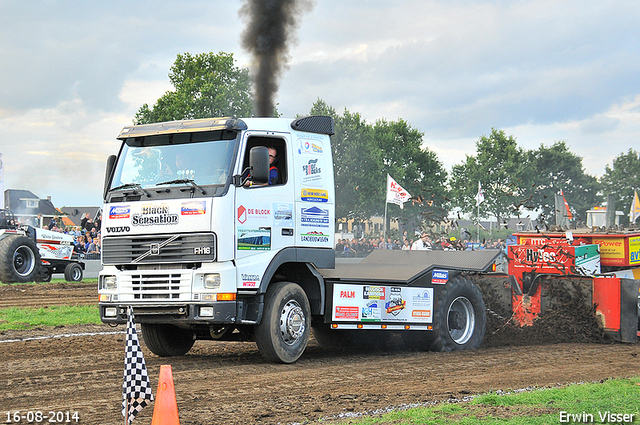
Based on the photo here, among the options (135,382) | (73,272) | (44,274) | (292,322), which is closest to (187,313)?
(292,322)

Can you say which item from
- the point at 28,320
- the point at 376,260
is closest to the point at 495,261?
the point at 376,260

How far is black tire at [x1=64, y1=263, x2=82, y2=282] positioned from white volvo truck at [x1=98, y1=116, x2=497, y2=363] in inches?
591

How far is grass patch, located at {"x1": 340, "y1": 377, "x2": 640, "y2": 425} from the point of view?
18.0ft

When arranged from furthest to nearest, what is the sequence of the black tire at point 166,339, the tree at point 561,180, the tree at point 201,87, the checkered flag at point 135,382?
the tree at point 561,180 < the tree at point 201,87 < the black tire at point 166,339 < the checkered flag at point 135,382

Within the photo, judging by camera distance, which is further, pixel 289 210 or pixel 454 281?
pixel 454 281

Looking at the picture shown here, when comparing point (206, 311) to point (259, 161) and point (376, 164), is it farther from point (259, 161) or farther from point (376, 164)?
point (376, 164)

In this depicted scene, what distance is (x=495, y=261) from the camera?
38.3 feet

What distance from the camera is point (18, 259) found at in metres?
21.0

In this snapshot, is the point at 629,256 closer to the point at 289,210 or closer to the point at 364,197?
the point at 289,210

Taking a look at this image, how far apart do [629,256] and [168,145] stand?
8756mm

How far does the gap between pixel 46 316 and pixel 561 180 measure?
67579 mm

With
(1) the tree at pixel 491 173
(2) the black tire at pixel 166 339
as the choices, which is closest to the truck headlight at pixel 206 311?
(2) the black tire at pixel 166 339

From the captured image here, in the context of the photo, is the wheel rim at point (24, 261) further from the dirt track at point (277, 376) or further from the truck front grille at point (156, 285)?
the truck front grille at point (156, 285)

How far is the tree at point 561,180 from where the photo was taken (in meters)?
71.0
